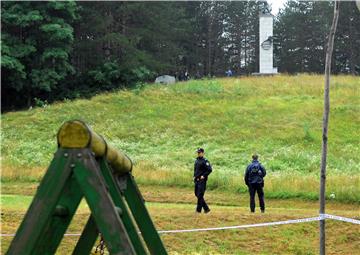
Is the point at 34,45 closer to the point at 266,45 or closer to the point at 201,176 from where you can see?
the point at 266,45

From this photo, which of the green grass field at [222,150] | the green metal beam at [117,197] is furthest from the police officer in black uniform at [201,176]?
the green metal beam at [117,197]

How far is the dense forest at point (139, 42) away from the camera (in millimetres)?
46781

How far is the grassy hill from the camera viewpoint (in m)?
24.3

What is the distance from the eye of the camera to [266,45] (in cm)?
5053

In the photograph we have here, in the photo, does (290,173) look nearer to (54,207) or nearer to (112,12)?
(54,207)

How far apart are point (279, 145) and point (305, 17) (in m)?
54.2

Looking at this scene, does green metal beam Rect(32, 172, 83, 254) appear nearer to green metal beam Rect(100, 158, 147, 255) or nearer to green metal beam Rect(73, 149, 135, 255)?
green metal beam Rect(73, 149, 135, 255)

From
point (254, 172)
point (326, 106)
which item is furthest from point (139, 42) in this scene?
point (326, 106)

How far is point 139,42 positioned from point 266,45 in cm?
1619

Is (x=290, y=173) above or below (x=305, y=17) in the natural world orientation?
below

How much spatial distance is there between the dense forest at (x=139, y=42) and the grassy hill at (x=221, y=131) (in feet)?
23.8

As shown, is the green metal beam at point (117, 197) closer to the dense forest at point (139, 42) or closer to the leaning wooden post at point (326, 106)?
the leaning wooden post at point (326, 106)

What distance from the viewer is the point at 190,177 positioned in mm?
23766

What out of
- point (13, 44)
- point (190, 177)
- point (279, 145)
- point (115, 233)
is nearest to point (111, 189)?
point (115, 233)
